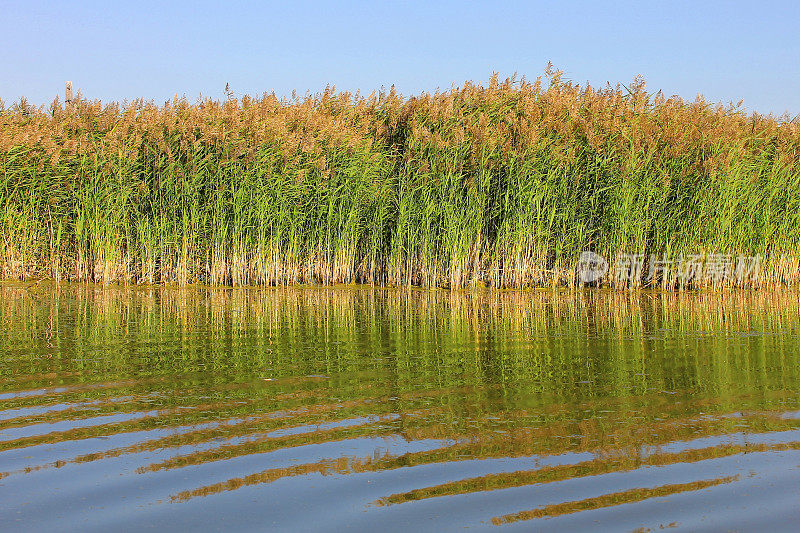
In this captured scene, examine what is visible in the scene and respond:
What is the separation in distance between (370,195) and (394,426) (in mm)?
11997

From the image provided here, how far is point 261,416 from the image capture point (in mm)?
5914

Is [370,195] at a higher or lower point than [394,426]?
higher

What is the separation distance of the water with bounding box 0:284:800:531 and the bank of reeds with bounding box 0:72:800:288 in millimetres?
5601

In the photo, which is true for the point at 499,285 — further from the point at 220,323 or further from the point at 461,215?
the point at 220,323

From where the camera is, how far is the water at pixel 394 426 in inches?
163

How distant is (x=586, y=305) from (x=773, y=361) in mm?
5668

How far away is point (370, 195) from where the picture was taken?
57.2 ft

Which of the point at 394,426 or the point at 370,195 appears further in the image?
the point at 370,195

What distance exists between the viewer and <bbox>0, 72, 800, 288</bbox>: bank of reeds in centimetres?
1656

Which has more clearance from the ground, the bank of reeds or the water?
the bank of reeds

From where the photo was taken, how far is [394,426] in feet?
18.7

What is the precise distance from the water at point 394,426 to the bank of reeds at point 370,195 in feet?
18.4

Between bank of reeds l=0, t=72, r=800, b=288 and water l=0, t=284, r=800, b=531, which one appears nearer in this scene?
water l=0, t=284, r=800, b=531

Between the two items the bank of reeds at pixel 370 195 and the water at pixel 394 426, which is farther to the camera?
the bank of reeds at pixel 370 195
